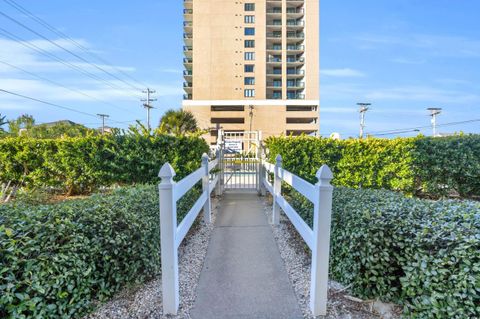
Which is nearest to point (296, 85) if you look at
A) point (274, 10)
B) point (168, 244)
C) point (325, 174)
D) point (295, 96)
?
point (295, 96)

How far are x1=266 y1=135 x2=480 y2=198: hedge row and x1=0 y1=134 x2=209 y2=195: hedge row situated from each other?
276 centimetres

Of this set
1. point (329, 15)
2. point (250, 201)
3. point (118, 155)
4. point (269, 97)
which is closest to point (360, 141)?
point (250, 201)

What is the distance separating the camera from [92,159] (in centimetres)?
635

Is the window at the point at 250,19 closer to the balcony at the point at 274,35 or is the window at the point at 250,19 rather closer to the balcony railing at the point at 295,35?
the balcony at the point at 274,35

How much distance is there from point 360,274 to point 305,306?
1.87ft

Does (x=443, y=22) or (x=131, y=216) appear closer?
(x=131, y=216)

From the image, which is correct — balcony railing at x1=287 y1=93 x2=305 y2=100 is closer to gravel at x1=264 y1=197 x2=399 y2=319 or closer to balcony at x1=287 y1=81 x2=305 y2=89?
balcony at x1=287 y1=81 x2=305 y2=89

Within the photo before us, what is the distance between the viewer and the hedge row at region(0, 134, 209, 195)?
5.69 meters

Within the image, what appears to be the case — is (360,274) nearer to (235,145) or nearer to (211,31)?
(235,145)

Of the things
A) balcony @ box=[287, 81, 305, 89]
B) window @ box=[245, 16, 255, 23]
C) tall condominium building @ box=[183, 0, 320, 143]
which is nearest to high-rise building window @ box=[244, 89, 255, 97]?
tall condominium building @ box=[183, 0, 320, 143]

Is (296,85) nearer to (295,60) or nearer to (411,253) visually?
(295,60)

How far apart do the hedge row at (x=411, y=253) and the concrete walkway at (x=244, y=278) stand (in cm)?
65

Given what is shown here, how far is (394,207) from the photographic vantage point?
2377 millimetres

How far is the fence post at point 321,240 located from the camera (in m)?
2.13
